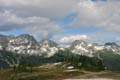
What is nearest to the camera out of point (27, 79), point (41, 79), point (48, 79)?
point (48, 79)

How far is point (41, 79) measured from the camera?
182375 millimetres

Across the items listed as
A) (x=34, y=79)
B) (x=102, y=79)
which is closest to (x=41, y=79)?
(x=34, y=79)

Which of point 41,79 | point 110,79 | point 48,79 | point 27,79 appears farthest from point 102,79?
point 27,79

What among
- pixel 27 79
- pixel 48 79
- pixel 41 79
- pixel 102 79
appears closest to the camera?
pixel 102 79

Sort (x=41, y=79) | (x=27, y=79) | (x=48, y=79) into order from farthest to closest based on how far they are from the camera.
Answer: (x=27, y=79) < (x=41, y=79) < (x=48, y=79)

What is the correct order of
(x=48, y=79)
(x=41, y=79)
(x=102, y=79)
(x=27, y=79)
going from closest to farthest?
(x=102, y=79) → (x=48, y=79) → (x=41, y=79) → (x=27, y=79)

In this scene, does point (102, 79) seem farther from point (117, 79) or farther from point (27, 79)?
point (27, 79)

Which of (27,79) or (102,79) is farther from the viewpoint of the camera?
(27,79)

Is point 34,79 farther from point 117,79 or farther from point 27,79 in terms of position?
point 117,79

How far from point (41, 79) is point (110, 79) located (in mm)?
54933

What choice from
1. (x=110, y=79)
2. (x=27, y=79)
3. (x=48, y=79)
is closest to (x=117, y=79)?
(x=110, y=79)

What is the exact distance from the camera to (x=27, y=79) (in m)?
197

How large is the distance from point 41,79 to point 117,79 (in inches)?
2142

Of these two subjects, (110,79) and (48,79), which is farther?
(48,79)
